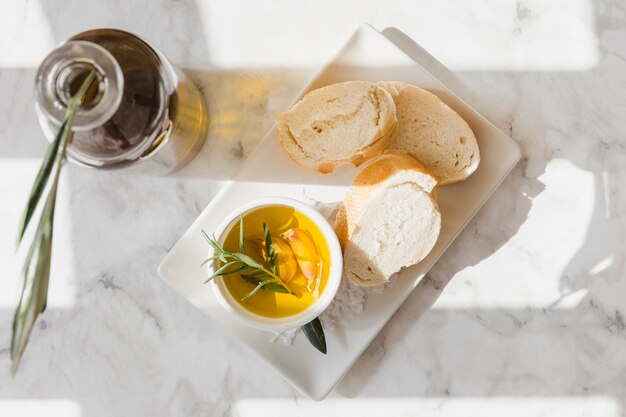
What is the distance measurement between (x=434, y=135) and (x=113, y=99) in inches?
19.5

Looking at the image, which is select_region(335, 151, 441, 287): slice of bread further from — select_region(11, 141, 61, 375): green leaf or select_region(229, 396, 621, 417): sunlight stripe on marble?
select_region(11, 141, 61, 375): green leaf

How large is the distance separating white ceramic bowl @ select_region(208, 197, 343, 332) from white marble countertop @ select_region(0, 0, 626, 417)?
0.18 meters

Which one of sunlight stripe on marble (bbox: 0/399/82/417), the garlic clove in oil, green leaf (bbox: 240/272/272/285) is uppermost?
the garlic clove in oil

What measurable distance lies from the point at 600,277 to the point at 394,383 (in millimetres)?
393

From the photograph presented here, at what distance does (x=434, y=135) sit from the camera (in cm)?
102

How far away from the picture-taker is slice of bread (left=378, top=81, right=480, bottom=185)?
100 centimetres

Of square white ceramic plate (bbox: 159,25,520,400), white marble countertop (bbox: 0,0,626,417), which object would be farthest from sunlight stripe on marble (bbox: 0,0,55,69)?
square white ceramic plate (bbox: 159,25,520,400)

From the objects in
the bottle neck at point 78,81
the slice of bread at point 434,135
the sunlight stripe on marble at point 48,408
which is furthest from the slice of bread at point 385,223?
the sunlight stripe on marble at point 48,408

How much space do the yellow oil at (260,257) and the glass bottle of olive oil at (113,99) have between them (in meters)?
0.17

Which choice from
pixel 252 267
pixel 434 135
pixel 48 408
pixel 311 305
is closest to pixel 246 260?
pixel 252 267

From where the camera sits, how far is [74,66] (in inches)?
30.5

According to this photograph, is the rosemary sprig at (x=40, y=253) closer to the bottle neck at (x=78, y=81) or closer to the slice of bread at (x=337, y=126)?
the bottle neck at (x=78, y=81)

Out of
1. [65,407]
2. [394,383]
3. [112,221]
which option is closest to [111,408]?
[65,407]

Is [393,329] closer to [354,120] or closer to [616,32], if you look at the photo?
[354,120]
